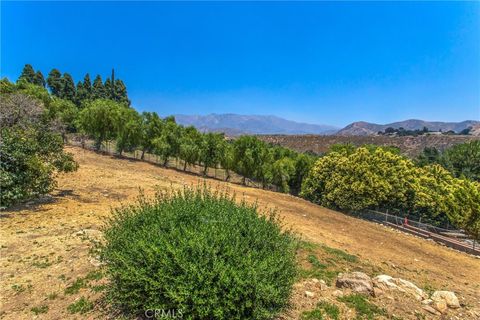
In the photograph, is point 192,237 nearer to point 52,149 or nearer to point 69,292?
point 69,292

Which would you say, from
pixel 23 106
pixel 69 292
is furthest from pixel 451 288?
pixel 23 106

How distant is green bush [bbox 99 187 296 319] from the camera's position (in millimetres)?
4863

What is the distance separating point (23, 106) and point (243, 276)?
2171 cm

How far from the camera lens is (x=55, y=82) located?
70250mm

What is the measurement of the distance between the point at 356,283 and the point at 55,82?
80332 millimetres

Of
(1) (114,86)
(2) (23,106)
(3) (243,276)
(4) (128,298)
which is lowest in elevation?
(4) (128,298)

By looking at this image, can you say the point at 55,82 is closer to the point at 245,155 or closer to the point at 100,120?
the point at 100,120

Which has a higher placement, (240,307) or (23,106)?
(23,106)

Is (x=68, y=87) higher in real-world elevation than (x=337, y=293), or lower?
higher

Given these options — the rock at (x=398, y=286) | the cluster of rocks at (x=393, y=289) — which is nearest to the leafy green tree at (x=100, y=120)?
the cluster of rocks at (x=393, y=289)

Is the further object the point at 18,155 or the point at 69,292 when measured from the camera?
the point at 18,155

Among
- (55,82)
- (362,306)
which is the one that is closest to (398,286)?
(362,306)

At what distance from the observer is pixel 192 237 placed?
5.50 m

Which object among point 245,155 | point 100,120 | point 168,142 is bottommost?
point 245,155
